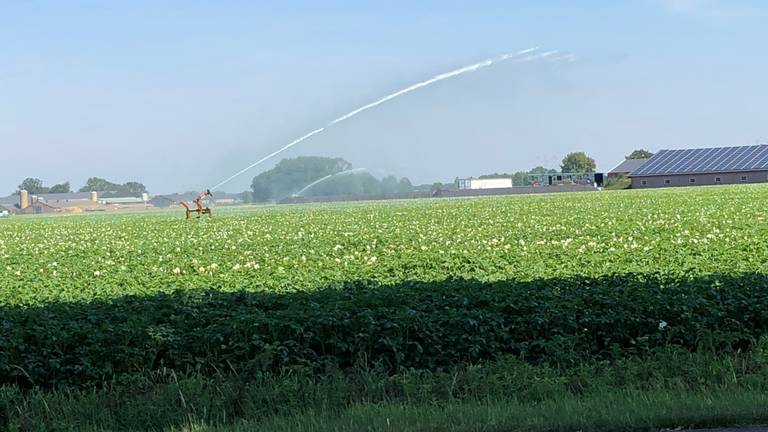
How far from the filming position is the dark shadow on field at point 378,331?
785 centimetres

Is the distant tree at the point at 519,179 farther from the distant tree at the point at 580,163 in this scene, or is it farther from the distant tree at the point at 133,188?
the distant tree at the point at 133,188

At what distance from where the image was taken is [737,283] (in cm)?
984

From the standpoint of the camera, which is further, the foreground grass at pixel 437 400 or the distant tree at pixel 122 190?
Result: the distant tree at pixel 122 190

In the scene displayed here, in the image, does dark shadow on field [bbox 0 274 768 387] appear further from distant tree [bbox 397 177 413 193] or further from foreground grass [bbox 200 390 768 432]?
distant tree [bbox 397 177 413 193]

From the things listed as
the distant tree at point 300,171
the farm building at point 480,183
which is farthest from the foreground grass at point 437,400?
the farm building at point 480,183

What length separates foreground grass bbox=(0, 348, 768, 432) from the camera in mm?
6105

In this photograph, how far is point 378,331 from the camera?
823 centimetres

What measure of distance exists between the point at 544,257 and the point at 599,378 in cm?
941

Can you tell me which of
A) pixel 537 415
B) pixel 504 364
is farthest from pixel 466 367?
pixel 537 415

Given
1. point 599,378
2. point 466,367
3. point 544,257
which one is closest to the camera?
point 599,378

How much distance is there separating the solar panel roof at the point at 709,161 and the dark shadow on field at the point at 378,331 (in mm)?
106695

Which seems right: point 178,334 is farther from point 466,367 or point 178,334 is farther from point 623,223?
point 623,223

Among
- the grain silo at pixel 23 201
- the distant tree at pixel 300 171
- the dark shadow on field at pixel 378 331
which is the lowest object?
the dark shadow on field at pixel 378 331

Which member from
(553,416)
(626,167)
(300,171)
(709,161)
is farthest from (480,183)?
(553,416)
